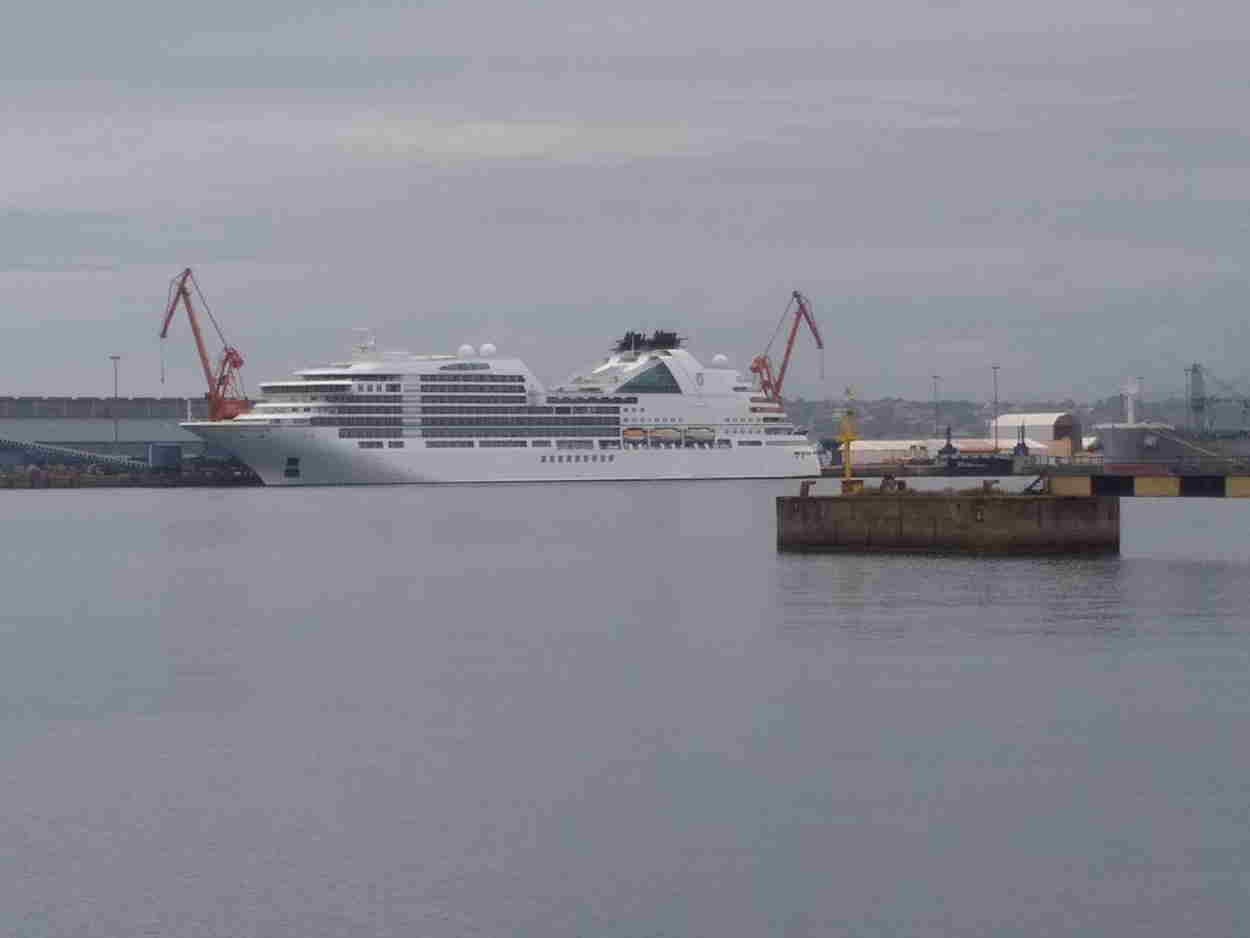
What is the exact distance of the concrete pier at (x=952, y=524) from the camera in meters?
45.8

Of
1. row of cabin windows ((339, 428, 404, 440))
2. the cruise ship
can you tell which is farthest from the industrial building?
row of cabin windows ((339, 428, 404, 440))

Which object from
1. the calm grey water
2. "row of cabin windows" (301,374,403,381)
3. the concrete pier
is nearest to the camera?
the calm grey water

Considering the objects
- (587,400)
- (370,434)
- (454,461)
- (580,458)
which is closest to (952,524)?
(370,434)

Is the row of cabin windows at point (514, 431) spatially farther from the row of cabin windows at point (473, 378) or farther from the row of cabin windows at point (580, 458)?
the row of cabin windows at point (473, 378)

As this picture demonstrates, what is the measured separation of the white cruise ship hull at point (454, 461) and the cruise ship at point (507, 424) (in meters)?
0.07

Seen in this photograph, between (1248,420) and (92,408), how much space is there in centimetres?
8364

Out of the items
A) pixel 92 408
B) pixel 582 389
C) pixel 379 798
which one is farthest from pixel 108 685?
pixel 92 408

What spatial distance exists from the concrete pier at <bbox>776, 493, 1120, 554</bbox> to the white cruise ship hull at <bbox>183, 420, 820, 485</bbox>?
5944cm

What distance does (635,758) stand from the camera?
67.4ft

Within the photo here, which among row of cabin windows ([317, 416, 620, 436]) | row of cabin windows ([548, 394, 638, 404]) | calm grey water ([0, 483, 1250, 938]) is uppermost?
row of cabin windows ([548, 394, 638, 404])

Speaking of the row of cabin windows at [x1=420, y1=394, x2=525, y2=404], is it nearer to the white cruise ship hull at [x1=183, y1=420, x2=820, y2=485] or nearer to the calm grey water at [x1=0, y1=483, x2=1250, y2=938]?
the white cruise ship hull at [x1=183, y1=420, x2=820, y2=485]

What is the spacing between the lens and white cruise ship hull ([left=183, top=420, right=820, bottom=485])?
10519 cm

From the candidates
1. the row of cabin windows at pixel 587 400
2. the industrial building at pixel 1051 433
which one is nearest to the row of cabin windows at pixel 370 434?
the row of cabin windows at pixel 587 400

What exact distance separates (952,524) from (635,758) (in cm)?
2692
